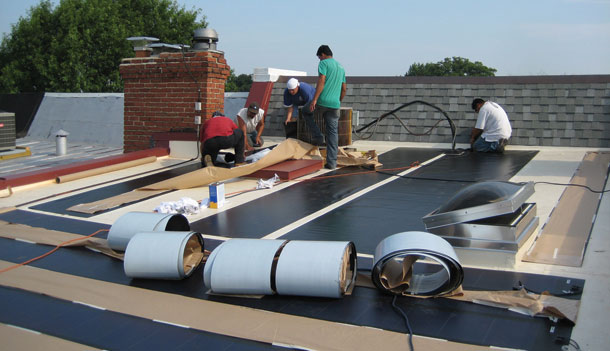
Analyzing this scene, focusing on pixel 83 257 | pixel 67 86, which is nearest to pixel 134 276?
pixel 83 257

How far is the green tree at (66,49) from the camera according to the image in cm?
3416

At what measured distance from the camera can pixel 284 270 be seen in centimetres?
346

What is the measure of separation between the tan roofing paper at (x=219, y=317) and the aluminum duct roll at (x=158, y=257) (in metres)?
0.14

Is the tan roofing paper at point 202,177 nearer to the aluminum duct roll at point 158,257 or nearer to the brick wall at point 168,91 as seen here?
the aluminum duct roll at point 158,257

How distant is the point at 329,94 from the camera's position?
7.68 metres

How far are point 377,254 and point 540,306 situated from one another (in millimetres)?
1001

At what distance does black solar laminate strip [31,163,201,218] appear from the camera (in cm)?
596

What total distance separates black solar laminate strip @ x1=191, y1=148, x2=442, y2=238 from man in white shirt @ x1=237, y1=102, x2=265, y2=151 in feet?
6.30

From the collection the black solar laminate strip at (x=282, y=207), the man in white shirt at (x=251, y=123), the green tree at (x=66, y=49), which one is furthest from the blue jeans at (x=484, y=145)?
the green tree at (x=66, y=49)

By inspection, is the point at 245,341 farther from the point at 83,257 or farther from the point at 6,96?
the point at 6,96

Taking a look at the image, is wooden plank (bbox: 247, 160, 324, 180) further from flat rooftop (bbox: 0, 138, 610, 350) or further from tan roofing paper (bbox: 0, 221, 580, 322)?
tan roofing paper (bbox: 0, 221, 580, 322)

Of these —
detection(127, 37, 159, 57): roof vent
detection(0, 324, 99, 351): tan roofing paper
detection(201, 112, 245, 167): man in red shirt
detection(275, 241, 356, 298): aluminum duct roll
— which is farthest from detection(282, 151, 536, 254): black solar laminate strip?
detection(127, 37, 159, 57): roof vent

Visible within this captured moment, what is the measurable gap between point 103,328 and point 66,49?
3507cm

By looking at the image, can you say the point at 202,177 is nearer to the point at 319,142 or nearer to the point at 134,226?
the point at 319,142
